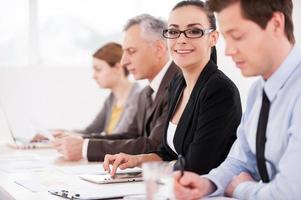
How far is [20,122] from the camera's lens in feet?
19.5

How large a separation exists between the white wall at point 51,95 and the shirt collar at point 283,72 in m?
4.03

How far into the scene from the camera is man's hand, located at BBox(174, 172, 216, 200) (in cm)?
197

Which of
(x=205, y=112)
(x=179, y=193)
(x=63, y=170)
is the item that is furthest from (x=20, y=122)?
(x=179, y=193)

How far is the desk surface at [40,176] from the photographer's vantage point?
2.31 m

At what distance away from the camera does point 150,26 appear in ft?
12.3

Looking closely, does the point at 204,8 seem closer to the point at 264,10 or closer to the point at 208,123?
the point at 208,123

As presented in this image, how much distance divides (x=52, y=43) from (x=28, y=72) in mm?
462

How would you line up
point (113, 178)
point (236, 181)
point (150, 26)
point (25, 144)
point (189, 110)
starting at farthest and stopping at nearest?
point (25, 144) < point (150, 26) < point (189, 110) < point (113, 178) < point (236, 181)

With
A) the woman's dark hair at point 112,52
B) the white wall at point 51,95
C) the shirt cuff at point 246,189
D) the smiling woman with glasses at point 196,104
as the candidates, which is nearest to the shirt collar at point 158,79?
the smiling woman with glasses at point 196,104

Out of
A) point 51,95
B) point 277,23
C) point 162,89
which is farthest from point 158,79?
point 51,95

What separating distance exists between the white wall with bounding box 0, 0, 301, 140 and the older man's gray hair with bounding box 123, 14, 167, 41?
2331 millimetres

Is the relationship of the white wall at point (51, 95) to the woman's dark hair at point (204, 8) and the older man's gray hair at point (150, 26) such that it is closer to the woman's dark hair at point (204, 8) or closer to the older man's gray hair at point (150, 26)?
the older man's gray hair at point (150, 26)

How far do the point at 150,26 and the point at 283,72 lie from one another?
6.10 feet

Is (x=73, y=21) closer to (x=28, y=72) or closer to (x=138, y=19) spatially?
(x=28, y=72)
